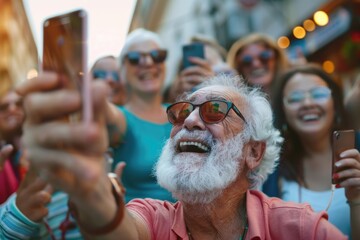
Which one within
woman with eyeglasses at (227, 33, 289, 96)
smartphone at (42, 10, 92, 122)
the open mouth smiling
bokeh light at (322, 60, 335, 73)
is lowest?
bokeh light at (322, 60, 335, 73)

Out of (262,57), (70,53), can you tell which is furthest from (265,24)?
(70,53)

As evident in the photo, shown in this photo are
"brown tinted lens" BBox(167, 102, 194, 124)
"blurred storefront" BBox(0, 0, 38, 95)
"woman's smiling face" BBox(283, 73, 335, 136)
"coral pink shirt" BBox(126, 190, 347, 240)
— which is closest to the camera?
"coral pink shirt" BBox(126, 190, 347, 240)

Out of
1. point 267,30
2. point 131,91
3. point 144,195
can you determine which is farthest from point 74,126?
point 267,30

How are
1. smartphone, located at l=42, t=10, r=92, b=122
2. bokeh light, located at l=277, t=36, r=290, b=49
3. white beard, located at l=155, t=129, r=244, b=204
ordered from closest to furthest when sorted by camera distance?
smartphone, located at l=42, t=10, r=92, b=122 < white beard, located at l=155, t=129, r=244, b=204 < bokeh light, located at l=277, t=36, r=290, b=49

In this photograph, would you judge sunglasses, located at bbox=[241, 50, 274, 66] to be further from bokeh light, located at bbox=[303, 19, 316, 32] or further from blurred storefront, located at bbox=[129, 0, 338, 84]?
bokeh light, located at bbox=[303, 19, 316, 32]

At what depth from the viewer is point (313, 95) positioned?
13.2 feet

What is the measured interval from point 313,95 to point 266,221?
156 centimetres

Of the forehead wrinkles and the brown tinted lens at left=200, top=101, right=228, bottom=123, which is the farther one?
the forehead wrinkles

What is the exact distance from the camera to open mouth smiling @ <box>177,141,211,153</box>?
113 inches

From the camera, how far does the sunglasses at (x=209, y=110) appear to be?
2904 millimetres

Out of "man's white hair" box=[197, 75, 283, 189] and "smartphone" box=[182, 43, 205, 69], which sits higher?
"smartphone" box=[182, 43, 205, 69]

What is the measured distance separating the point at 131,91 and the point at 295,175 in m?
1.47

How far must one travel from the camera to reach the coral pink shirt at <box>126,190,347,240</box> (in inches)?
103

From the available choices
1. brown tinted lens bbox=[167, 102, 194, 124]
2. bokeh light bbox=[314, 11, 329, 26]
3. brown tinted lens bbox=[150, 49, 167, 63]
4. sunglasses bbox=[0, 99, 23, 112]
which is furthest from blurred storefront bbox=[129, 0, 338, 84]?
brown tinted lens bbox=[167, 102, 194, 124]
